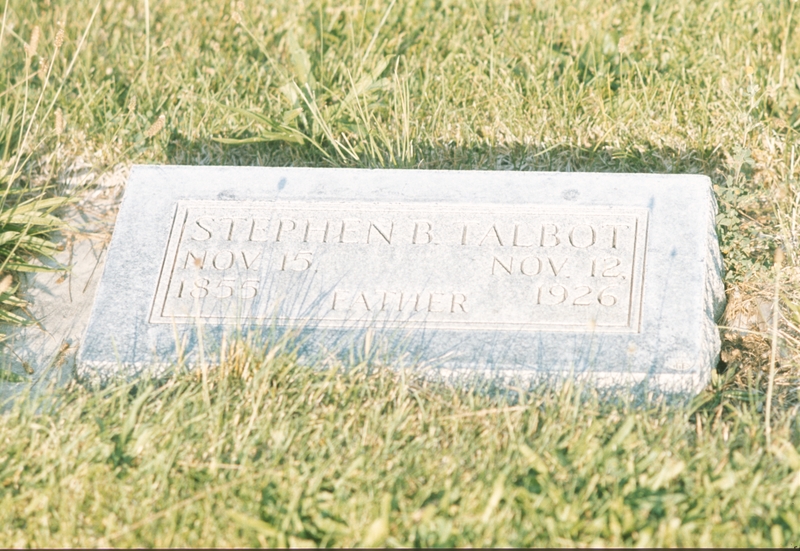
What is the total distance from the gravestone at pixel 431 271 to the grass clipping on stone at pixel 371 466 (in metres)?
0.11

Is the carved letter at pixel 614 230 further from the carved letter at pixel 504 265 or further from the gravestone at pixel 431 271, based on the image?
the carved letter at pixel 504 265

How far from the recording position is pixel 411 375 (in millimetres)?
2242

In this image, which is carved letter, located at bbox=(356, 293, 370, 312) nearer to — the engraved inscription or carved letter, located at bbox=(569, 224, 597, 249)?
the engraved inscription

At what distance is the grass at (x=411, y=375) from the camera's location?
6.09 feet

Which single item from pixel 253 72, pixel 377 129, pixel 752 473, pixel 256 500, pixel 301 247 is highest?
pixel 253 72

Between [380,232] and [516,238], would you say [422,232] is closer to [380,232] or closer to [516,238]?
[380,232]

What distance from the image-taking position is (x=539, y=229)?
2535mm

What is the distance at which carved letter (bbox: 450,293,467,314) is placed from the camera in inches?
93.9

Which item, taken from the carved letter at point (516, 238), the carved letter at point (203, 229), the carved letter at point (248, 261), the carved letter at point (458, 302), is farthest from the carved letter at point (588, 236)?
the carved letter at point (203, 229)

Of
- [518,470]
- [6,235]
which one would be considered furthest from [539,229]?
[6,235]

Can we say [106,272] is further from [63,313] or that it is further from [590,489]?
[590,489]

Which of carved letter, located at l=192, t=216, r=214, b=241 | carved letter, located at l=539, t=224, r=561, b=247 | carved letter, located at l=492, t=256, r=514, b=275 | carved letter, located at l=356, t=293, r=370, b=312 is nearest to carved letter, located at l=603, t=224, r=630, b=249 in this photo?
carved letter, located at l=539, t=224, r=561, b=247

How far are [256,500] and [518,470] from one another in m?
0.55

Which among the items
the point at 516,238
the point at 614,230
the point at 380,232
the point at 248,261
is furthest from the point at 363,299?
the point at 614,230
